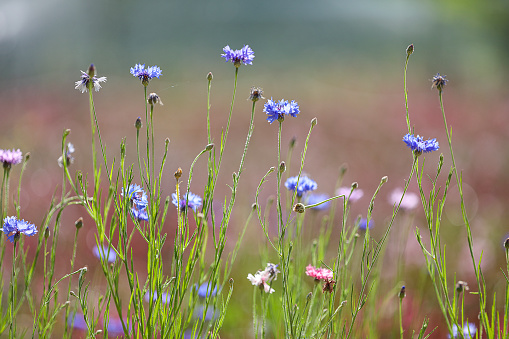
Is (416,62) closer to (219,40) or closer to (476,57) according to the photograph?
(476,57)

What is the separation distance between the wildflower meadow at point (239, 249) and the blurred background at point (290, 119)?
0.03 metres

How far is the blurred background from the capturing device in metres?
2.10

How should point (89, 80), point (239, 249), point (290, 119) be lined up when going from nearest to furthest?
1. point (89, 80)
2. point (239, 249)
3. point (290, 119)

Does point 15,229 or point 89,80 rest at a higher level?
point 89,80

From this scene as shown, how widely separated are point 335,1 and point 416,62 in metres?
7.42

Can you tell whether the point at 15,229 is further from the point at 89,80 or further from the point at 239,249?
the point at 239,249

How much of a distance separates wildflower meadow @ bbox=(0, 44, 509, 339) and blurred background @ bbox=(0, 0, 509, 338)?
28 mm

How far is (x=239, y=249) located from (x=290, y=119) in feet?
7.82

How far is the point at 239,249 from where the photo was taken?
196 cm

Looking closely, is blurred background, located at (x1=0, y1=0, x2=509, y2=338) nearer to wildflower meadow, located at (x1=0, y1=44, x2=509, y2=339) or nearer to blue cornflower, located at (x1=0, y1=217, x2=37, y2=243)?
wildflower meadow, located at (x1=0, y1=44, x2=509, y2=339)

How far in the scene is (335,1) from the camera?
16.5 metres

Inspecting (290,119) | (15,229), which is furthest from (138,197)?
(290,119)

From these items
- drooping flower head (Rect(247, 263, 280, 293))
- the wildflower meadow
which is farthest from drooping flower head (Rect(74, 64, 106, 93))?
drooping flower head (Rect(247, 263, 280, 293))

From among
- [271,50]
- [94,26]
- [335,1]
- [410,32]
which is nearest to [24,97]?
[94,26]
